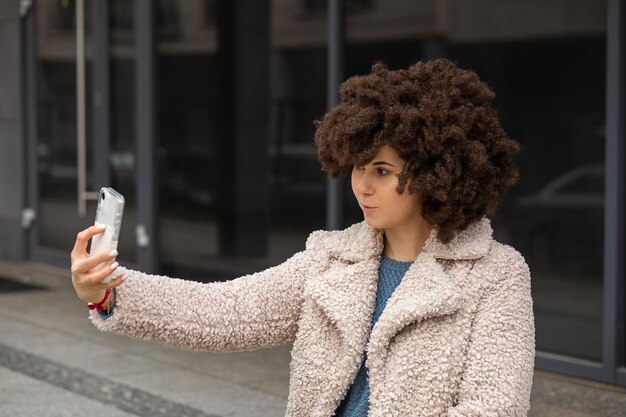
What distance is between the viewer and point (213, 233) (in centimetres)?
936

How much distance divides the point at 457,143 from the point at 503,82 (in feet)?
14.8

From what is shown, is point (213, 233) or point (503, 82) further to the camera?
point (213, 233)

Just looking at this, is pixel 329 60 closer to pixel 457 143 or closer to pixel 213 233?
pixel 213 233

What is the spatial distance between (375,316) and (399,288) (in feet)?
0.27

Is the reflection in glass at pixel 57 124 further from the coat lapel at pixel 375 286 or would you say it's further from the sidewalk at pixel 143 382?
the coat lapel at pixel 375 286

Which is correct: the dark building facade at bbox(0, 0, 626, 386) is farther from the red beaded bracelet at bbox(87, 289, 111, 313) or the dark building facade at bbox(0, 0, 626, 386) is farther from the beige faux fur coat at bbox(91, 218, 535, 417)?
the red beaded bracelet at bbox(87, 289, 111, 313)

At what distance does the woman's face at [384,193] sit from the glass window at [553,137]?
418 cm

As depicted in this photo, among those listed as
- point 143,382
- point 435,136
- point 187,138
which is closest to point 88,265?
point 435,136

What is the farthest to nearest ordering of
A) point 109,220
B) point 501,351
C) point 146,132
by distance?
1. point 146,132
2. point 501,351
3. point 109,220

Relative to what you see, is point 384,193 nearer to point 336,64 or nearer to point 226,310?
point 226,310

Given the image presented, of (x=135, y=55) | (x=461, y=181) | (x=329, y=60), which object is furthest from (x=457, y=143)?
(x=135, y=55)

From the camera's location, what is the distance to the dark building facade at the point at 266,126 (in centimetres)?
640

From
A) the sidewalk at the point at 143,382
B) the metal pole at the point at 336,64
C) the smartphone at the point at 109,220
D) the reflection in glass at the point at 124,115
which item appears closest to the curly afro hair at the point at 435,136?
the smartphone at the point at 109,220

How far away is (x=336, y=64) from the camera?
7.72 meters
